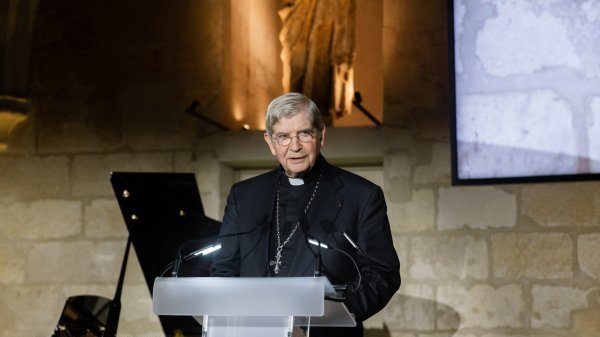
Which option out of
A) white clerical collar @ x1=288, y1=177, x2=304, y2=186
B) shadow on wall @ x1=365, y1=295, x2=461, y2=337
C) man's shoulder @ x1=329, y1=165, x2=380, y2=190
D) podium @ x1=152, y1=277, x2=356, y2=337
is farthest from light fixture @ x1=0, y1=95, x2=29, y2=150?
podium @ x1=152, y1=277, x2=356, y2=337

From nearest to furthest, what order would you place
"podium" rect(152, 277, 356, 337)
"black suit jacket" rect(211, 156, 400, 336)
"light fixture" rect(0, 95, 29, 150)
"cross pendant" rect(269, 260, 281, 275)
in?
"podium" rect(152, 277, 356, 337), "black suit jacket" rect(211, 156, 400, 336), "cross pendant" rect(269, 260, 281, 275), "light fixture" rect(0, 95, 29, 150)

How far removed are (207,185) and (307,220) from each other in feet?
9.57

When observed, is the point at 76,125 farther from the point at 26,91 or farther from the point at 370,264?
the point at 370,264

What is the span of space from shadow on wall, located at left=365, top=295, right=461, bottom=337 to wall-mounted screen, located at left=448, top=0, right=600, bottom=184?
69 centimetres

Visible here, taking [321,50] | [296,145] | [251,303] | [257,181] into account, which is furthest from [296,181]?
[321,50]

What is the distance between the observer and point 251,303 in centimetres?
211

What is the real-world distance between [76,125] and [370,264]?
3.48m

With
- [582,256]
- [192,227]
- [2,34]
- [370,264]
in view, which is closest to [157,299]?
[370,264]

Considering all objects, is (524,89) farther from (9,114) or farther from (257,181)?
(9,114)

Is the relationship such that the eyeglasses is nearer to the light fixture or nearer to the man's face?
the man's face

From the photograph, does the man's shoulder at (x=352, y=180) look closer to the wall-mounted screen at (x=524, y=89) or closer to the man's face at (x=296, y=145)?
the man's face at (x=296, y=145)

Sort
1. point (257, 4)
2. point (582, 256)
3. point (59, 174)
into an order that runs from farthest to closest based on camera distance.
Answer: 1. point (257, 4)
2. point (59, 174)
3. point (582, 256)

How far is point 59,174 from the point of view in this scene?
225 inches

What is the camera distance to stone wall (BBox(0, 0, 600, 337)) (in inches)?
195
